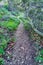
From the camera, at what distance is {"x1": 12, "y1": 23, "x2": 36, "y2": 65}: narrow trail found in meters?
8.64

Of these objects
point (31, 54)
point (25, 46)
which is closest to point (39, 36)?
point (25, 46)

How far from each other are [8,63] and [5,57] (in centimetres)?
62

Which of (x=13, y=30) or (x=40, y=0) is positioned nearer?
(x=40, y=0)

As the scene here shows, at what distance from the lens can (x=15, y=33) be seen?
12.3m

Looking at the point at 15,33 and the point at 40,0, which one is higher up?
the point at 40,0

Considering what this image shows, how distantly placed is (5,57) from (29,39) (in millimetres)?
2408

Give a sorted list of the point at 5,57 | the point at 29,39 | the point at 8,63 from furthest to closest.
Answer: the point at 29,39 < the point at 5,57 < the point at 8,63

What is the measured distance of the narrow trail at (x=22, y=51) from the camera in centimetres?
Answer: 864

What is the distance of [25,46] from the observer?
1018 centimetres

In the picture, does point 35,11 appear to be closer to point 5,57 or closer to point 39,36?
point 39,36

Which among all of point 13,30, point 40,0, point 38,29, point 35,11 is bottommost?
point 13,30

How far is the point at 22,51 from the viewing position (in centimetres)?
965

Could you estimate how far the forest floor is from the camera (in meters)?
8.62

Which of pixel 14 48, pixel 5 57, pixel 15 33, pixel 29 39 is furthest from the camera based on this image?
pixel 15 33
